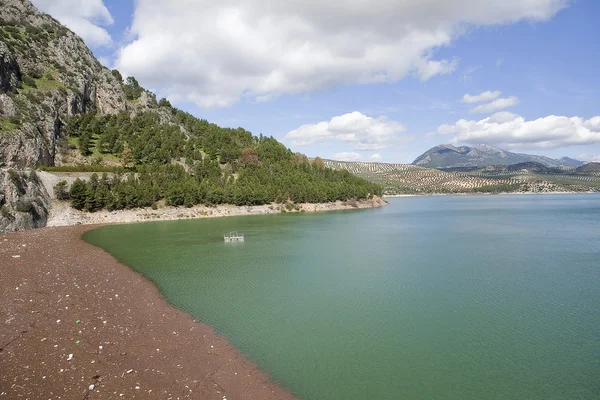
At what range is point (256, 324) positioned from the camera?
699 inches

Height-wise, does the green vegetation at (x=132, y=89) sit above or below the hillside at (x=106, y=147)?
above

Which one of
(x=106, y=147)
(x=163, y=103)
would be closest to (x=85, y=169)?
(x=106, y=147)

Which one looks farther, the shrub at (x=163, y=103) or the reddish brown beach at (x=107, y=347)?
the shrub at (x=163, y=103)

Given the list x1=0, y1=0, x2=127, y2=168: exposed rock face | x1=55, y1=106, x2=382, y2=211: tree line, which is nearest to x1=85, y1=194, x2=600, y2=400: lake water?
x1=55, y1=106, x2=382, y2=211: tree line

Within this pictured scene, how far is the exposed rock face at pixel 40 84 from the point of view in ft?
202

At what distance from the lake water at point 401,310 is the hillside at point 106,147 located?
88.1 feet

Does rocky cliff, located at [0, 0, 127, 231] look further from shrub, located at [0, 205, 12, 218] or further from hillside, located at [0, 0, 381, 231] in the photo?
hillside, located at [0, 0, 381, 231]

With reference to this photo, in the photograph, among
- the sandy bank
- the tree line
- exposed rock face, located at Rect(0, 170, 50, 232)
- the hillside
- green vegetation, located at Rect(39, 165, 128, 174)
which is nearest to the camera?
exposed rock face, located at Rect(0, 170, 50, 232)

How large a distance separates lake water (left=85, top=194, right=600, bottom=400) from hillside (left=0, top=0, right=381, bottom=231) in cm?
2686

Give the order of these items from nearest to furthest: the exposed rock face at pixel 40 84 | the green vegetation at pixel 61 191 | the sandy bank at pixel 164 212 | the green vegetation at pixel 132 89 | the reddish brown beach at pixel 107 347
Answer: the reddish brown beach at pixel 107 347
the sandy bank at pixel 164 212
the green vegetation at pixel 61 191
the exposed rock face at pixel 40 84
the green vegetation at pixel 132 89

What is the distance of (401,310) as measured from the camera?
19734 mm

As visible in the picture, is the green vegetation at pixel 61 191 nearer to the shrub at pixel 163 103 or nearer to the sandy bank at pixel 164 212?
the sandy bank at pixel 164 212

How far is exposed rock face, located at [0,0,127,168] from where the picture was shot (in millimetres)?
61531

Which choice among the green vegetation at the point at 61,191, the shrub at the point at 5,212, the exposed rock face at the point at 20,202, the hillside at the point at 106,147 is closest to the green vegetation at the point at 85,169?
the hillside at the point at 106,147
